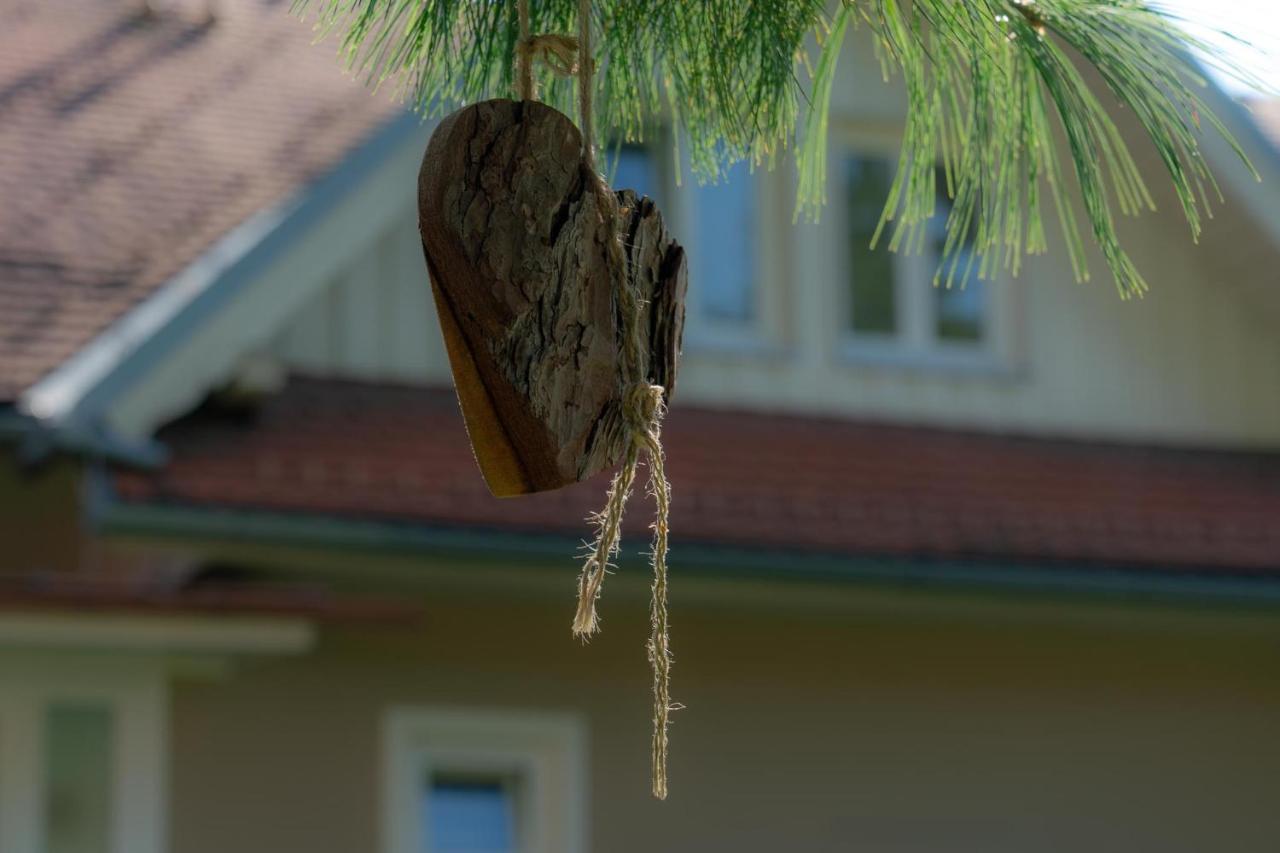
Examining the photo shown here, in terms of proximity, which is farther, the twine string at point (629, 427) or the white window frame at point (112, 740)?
the white window frame at point (112, 740)

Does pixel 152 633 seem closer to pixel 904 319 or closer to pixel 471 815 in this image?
pixel 471 815

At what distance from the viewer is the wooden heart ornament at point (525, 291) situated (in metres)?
2.06

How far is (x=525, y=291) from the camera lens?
2.07 m

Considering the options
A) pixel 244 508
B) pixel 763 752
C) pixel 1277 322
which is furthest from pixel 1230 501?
pixel 244 508

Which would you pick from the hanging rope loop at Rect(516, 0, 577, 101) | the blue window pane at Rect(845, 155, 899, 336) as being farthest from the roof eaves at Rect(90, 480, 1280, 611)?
the hanging rope loop at Rect(516, 0, 577, 101)

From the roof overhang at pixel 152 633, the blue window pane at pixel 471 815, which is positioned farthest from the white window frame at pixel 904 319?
the roof overhang at pixel 152 633

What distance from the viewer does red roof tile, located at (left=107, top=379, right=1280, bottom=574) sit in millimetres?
7219

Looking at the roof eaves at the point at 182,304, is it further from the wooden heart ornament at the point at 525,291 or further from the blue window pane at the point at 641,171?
the wooden heart ornament at the point at 525,291

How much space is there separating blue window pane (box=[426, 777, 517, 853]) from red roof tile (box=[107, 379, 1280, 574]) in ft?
3.75

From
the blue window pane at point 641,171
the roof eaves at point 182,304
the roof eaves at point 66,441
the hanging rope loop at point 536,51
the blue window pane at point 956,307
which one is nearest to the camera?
the hanging rope loop at point 536,51

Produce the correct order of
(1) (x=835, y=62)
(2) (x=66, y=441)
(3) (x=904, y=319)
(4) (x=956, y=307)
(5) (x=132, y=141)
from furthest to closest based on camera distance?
1. (4) (x=956, y=307)
2. (3) (x=904, y=319)
3. (5) (x=132, y=141)
4. (2) (x=66, y=441)
5. (1) (x=835, y=62)

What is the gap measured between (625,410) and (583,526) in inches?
205

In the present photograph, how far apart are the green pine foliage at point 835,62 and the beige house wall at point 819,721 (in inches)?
197

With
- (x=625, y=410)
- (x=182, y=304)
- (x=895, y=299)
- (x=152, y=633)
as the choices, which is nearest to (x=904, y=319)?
(x=895, y=299)
